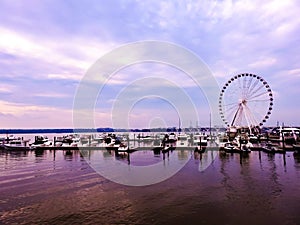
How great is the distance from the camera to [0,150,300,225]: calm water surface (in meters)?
18.7

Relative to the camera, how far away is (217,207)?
20984 millimetres

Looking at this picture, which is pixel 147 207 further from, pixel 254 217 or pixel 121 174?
pixel 121 174

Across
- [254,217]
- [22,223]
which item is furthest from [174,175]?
[22,223]

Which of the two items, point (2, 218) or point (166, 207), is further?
point (166, 207)

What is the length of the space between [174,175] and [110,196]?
1298 centimetres

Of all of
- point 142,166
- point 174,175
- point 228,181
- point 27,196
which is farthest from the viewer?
point 142,166

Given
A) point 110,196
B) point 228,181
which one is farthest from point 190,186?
point 110,196

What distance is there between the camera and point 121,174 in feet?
118

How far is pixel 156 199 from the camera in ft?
77.3

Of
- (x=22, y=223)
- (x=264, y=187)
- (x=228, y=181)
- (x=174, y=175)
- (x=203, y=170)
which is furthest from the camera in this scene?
(x=203, y=170)

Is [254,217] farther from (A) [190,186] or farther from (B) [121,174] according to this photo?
(B) [121,174]

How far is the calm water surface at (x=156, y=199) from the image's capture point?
18.7 m

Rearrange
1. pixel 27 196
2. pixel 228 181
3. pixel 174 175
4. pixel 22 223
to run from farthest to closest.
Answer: pixel 174 175, pixel 228 181, pixel 27 196, pixel 22 223

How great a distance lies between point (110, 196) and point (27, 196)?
27.3 ft
